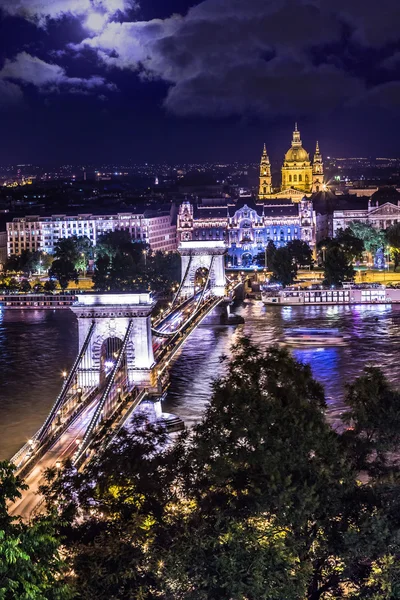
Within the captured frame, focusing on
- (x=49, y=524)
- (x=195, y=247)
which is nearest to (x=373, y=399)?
(x=49, y=524)

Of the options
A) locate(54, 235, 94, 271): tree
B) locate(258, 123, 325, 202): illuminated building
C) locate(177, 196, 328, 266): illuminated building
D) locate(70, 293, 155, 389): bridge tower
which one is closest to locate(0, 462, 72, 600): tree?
locate(70, 293, 155, 389): bridge tower

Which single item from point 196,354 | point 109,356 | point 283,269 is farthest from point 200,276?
point 109,356

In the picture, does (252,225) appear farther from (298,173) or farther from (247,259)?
(298,173)

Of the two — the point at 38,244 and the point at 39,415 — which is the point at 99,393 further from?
the point at 38,244

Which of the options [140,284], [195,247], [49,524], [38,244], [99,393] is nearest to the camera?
[49,524]

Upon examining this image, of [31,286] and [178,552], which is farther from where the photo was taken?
[31,286]

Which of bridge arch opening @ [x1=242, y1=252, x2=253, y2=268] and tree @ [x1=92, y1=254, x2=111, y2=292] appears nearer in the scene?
tree @ [x1=92, y1=254, x2=111, y2=292]

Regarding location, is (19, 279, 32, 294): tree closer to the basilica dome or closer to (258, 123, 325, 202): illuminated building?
(258, 123, 325, 202): illuminated building
